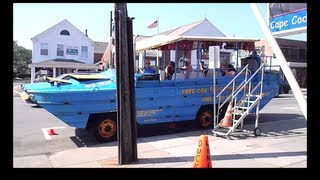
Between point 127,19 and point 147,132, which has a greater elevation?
point 127,19

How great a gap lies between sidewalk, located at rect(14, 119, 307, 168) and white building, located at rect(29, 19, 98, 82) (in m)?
31.3

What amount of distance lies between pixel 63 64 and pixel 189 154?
109 feet

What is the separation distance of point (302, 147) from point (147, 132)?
4.38m

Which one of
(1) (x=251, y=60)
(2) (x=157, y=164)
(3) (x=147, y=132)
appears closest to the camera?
(2) (x=157, y=164)

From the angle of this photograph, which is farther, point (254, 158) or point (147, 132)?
point (147, 132)

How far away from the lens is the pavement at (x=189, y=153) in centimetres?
643

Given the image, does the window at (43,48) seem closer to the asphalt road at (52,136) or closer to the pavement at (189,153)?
the asphalt road at (52,136)

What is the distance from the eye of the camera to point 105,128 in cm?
890

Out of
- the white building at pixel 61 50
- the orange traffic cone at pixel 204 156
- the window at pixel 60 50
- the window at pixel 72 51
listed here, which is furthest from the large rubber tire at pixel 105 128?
the window at pixel 72 51

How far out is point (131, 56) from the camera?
22.0 feet

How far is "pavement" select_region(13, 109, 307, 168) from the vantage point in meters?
6.43

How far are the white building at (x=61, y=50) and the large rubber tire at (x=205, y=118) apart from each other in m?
30.0
